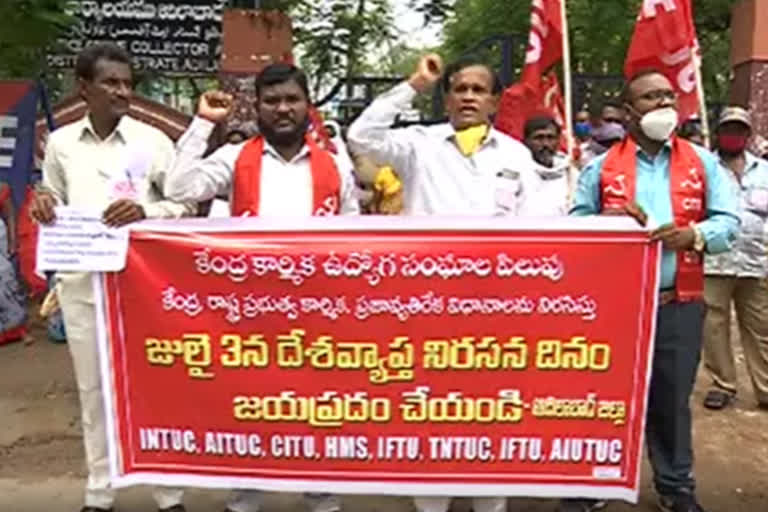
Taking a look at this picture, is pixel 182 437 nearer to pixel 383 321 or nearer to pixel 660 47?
pixel 383 321

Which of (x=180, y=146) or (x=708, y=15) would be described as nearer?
(x=180, y=146)

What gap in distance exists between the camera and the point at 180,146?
12.3 feet

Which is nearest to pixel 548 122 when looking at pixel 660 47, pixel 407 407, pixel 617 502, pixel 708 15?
pixel 660 47

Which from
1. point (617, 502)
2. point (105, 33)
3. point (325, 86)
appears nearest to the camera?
point (617, 502)

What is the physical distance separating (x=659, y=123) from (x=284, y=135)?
1355 millimetres

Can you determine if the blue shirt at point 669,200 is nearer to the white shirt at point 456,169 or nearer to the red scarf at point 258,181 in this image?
the white shirt at point 456,169

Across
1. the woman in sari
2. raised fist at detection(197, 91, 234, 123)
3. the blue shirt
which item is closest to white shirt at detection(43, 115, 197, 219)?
raised fist at detection(197, 91, 234, 123)

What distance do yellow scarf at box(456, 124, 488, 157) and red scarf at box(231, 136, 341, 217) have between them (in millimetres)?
473

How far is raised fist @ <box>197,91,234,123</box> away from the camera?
12.2ft

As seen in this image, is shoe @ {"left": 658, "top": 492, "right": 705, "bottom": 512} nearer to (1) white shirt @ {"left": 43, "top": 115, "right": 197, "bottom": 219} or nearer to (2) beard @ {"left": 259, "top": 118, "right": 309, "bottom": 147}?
(2) beard @ {"left": 259, "top": 118, "right": 309, "bottom": 147}

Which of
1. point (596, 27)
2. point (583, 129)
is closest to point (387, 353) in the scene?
point (583, 129)

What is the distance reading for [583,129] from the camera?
8422mm

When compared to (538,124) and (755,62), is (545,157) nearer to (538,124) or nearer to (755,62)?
(538,124)

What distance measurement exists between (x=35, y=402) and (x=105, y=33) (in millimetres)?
5159
